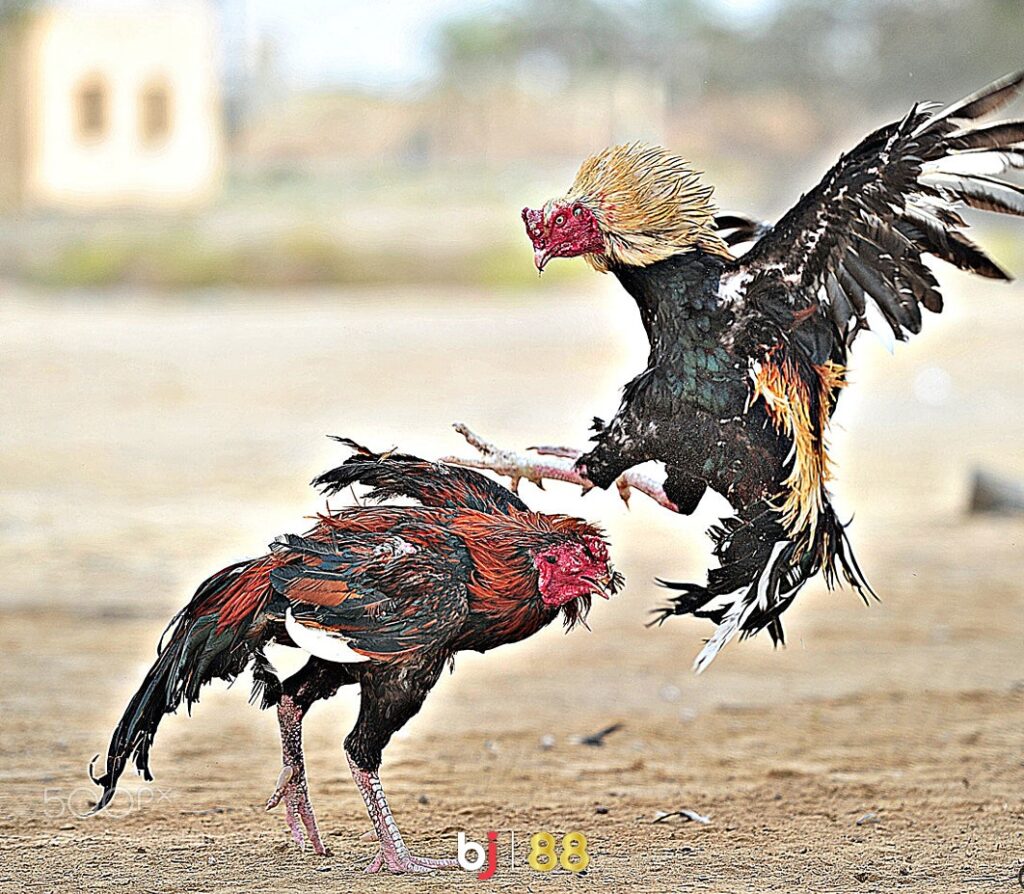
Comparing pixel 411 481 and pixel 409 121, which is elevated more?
pixel 409 121

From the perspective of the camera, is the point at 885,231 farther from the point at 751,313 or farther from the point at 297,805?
the point at 297,805

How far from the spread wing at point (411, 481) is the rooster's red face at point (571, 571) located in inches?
11.5

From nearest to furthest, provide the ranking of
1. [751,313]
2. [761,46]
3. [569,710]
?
[751,313], [569,710], [761,46]

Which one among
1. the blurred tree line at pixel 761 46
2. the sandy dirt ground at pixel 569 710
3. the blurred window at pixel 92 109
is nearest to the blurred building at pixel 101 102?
the blurred window at pixel 92 109

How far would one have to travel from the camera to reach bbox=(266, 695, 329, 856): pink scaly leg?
4.59m

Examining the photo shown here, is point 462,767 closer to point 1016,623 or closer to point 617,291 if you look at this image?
point 1016,623

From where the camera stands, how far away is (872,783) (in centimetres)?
585

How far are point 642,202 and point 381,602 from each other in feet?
4.13

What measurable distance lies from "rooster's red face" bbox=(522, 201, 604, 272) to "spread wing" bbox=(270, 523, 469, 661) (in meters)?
0.85

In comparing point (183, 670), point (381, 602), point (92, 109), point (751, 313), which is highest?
point (92, 109)

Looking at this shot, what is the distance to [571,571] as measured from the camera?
169 inches

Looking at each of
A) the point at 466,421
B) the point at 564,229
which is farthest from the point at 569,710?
the point at 466,421

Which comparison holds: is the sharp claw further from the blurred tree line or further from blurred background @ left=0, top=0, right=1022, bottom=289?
the blurred tree line

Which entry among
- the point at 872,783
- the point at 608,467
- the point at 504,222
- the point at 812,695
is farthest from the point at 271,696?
the point at 504,222
